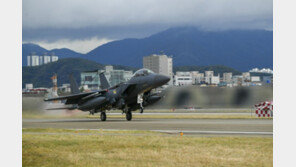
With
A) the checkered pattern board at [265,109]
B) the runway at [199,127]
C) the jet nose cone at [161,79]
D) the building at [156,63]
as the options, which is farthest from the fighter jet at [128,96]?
the building at [156,63]

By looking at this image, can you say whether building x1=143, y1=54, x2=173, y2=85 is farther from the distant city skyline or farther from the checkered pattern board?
the distant city skyline

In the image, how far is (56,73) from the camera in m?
82.8

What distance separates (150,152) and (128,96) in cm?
2116

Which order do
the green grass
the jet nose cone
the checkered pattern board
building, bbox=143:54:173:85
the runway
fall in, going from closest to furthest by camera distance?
the green grass, the runway, the jet nose cone, the checkered pattern board, building, bbox=143:54:173:85

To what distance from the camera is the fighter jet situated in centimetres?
3419

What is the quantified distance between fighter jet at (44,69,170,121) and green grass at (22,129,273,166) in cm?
1563

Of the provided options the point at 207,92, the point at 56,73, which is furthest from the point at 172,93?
the point at 56,73

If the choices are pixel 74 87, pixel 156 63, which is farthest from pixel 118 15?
pixel 156 63

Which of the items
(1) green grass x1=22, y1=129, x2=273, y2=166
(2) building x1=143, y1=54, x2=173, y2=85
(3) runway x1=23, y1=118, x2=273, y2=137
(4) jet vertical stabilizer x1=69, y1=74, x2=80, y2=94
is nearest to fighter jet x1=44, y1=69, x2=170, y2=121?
(3) runway x1=23, y1=118, x2=273, y2=137

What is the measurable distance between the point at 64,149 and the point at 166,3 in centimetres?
1055

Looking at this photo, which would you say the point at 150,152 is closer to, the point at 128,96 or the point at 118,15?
the point at 118,15
